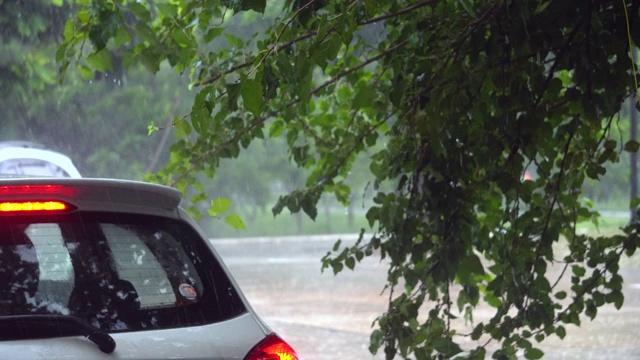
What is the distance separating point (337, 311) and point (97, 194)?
1160 centimetres

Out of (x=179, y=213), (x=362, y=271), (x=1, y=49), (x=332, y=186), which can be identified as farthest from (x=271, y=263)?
(x=179, y=213)

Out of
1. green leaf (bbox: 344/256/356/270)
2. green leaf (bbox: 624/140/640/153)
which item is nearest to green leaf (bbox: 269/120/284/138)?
green leaf (bbox: 344/256/356/270)

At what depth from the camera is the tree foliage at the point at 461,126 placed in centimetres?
444

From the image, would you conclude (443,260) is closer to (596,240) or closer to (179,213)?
(596,240)

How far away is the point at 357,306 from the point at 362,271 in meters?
Answer: 5.39

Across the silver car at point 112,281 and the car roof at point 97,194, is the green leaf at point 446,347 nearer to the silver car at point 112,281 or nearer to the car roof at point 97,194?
the silver car at point 112,281

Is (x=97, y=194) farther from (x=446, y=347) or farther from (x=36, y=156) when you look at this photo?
(x=36, y=156)

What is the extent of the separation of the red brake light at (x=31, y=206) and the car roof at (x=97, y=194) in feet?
0.04

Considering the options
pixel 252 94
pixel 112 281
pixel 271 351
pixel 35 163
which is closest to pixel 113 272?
pixel 112 281

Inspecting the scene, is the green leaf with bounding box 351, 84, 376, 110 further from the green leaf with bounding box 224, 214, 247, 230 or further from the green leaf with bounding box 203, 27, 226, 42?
the green leaf with bounding box 224, 214, 247, 230

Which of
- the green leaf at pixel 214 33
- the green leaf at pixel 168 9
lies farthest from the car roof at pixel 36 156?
the green leaf at pixel 214 33

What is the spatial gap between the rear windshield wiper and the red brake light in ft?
1.03

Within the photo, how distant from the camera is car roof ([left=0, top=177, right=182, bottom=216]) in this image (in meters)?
3.11

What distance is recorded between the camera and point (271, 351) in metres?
3.40
